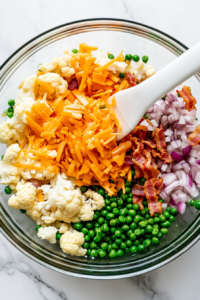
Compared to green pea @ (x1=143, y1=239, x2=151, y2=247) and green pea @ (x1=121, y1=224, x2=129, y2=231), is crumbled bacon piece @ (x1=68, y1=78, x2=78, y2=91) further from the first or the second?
green pea @ (x1=143, y1=239, x2=151, y2=247)

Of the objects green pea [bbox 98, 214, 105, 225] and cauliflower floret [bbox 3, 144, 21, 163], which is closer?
cauliflower floret [bbox 3, 144, 21, 163]

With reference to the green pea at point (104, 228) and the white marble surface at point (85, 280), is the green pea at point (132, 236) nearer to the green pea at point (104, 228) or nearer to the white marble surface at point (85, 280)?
the green pea at point (104, 228)

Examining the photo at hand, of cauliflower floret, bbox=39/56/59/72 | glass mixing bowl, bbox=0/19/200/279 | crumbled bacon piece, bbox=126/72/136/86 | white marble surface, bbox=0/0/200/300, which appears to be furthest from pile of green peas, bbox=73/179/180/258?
cauliflower floret, bbox=39/56/59/72

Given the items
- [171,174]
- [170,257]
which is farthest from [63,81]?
[170,257]

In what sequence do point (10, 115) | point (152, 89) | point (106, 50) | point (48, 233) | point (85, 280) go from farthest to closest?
point (106, 50)
point (85, 280)
point (10, 115)
point (48, 233)
point (152, 89)

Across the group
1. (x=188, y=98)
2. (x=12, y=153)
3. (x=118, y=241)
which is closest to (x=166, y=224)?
(x=118, y=241)

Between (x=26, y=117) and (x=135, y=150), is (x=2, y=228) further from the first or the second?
(x=135, y=150)

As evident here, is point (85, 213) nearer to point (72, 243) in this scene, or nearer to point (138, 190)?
point (72, 243)
